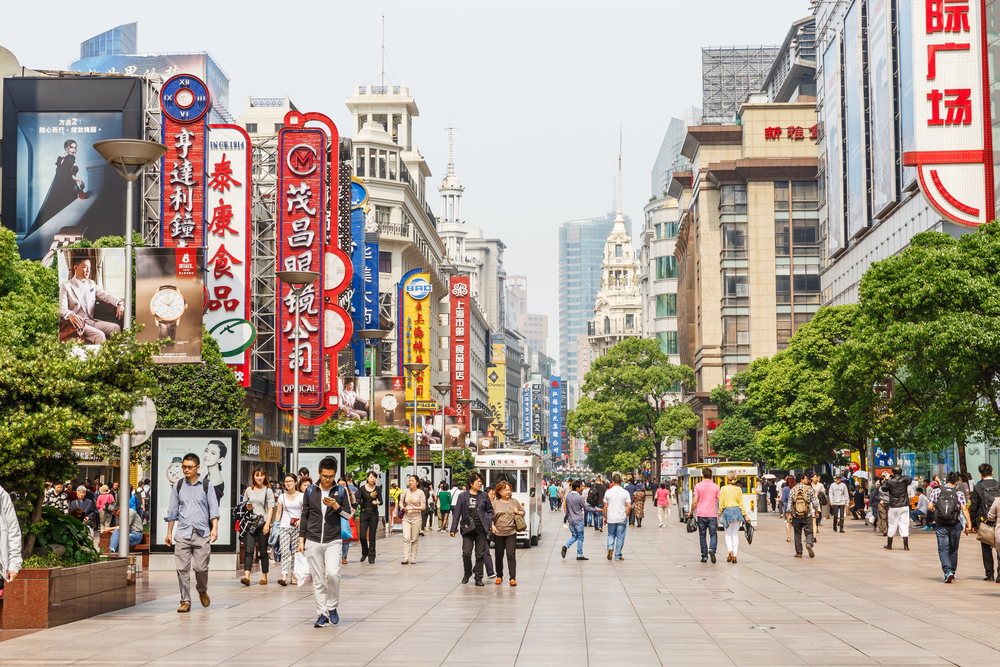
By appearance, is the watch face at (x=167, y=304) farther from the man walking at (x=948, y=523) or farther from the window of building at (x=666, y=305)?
the window of building at (x=666, y=305)

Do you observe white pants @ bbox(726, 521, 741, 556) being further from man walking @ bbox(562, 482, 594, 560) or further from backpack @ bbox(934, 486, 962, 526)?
backpack @ bbox(934, 486, 962, 526)

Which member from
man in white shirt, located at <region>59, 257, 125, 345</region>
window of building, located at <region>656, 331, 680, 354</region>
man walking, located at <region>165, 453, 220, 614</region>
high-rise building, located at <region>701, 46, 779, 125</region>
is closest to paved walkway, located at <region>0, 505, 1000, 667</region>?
man walking, located at <region>165, 453, 220, 614</region>

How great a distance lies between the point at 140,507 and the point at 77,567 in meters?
15.8

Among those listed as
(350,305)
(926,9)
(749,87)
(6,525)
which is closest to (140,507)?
(6,525)

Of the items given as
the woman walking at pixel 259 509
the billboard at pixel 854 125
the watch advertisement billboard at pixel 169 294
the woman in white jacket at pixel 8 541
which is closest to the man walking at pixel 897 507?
the woman walking at pixel 259 509

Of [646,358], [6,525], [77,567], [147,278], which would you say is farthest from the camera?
[646,358]

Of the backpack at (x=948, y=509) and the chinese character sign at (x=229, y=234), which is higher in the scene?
the chinese character sign at (x=229, y=234)

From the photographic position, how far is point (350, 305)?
66250mm

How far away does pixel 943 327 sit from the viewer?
103 ft

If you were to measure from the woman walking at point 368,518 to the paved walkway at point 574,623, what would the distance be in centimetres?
163

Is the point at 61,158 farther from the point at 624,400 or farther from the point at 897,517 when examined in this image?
the point at 624,400

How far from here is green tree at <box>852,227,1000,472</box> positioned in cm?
3146

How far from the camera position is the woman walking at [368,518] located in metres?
24.4

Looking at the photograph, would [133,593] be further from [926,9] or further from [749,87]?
[749,87]
